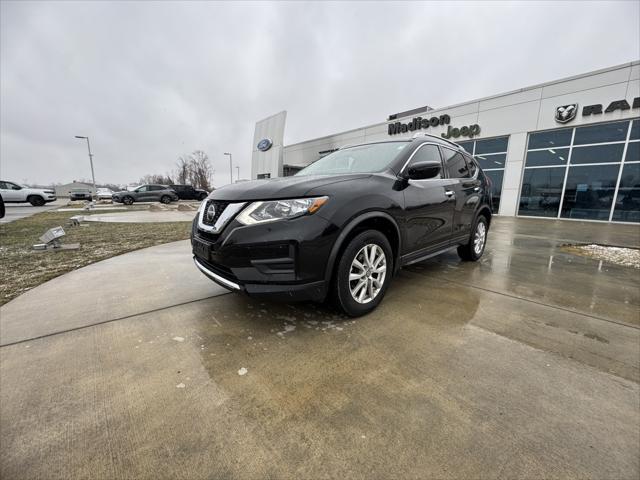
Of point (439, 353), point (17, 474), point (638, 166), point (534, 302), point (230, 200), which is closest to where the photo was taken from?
point (17, 474)

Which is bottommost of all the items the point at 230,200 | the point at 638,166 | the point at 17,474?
the point at 17,474

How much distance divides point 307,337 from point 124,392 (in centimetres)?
118

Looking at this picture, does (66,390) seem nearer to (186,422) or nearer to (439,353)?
(186,422)

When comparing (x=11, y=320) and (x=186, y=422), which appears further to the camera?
(x=11, y=320)

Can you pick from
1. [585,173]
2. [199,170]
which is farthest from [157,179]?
[585,173]

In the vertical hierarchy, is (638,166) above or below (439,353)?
above

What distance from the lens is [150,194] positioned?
22891mm

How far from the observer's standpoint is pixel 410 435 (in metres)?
1.35

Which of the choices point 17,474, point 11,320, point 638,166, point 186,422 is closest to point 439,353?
point 186,422

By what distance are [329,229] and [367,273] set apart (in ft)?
2.03

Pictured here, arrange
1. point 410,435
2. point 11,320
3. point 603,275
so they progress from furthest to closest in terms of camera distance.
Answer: point 603,275
point 11,320
point 410,435

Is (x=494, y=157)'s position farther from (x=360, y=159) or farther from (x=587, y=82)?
(x=360, y=159)

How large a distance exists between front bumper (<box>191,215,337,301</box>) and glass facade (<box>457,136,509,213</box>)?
571 inches

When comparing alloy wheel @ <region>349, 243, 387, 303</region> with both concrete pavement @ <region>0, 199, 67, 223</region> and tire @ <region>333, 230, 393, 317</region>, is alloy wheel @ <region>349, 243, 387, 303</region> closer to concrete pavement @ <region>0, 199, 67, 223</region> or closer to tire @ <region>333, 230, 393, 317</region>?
tire @ <region>333, 230, 393, 317</region>
